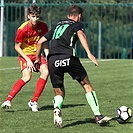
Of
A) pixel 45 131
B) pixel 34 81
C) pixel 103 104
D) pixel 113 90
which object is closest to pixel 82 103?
pixel 103 104

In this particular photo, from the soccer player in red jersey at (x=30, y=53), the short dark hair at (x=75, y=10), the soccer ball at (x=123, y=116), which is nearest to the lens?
the short dark hair at (x=75, y=10)

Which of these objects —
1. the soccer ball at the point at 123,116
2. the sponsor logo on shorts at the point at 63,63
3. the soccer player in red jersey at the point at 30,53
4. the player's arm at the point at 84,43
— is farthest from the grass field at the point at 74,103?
the player's arm at the point at 84,43

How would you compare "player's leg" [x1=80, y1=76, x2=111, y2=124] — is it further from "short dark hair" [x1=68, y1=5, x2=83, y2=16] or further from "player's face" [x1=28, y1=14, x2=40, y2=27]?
"player's face" [x1=28, y1=14, x2=40, y2=27]

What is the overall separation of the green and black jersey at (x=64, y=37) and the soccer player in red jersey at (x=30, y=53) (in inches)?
61.1

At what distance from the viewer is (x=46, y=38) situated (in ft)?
29.6

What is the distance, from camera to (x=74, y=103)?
11.6 metres

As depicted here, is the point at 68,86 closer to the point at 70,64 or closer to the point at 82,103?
the point at 82,103

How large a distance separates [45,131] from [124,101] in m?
3.46

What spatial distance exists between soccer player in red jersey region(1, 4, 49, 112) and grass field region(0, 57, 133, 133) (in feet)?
0.92

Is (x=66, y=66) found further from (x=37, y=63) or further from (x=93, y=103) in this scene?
(x=37, y=63)

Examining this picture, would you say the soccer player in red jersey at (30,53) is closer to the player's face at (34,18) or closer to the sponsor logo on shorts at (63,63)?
the player's face at (34,18)

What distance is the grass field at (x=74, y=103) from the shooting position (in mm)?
8891

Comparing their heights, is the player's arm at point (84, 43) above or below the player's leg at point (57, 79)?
above

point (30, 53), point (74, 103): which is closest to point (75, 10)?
point (30, 53)
